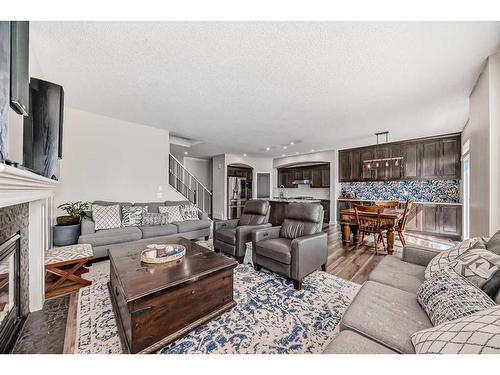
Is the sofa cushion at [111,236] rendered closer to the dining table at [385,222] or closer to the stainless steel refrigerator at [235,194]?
the dining table at [385,222]

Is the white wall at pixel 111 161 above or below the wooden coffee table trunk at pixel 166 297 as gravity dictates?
above

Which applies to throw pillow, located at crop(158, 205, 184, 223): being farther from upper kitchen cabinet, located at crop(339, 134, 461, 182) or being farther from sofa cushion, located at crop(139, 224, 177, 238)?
upper kitchen cabinet, located at crop(339, 134, 461, 182)

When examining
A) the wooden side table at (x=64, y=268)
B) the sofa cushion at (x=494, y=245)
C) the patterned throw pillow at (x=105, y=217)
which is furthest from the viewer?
the patterned throw pillow at (x=105, y=217)

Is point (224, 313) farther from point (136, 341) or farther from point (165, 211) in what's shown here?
point (165, 211)

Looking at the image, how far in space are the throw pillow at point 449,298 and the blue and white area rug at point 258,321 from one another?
774mm

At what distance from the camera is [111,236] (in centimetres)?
312

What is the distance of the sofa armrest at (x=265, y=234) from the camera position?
8.92 feet

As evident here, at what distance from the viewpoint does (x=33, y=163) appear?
1.70 m

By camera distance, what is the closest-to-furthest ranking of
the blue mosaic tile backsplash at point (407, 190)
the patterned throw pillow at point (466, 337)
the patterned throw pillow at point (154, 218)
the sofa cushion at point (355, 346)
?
the patterned throw pillow at point (466, 337) → the sofa cushion at point (355, 346) → the patterned throw pillow at point (154, 218) → the blue mosaic tile backsplash at point (407, 190)

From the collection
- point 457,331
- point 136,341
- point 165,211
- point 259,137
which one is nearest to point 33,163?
point 136,341

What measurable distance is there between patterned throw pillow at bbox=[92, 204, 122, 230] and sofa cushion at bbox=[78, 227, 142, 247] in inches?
4.2

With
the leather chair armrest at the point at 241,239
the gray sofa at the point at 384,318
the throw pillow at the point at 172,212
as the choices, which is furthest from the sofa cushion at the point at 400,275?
the throw pillow at the point at 172,212

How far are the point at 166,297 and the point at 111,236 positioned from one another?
2.33 metres

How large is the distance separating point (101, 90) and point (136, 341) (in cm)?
312
